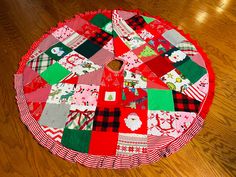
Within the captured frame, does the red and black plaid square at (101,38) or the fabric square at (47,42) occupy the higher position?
the red and black plaid square at (101,38)

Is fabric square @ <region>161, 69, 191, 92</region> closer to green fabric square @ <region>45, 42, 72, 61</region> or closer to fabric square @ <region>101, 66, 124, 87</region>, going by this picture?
fabric square @ <region>101, 66, 124, 87</region>

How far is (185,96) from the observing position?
1.29 metres

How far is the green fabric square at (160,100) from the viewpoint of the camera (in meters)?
1.26

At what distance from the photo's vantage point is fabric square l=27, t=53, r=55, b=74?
1.43 metres

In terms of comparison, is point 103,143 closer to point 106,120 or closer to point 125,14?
point 106,120

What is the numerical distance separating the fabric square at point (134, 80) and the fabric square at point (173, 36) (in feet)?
1.12

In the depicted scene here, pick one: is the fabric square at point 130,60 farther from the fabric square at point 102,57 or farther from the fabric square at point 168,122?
Answer: the fabric square at point 168,122

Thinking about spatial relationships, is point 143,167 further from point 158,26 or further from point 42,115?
point 158,26

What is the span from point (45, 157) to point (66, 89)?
0.37 meters

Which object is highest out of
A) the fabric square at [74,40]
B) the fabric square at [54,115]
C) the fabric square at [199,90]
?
the fabric square at [199,90]

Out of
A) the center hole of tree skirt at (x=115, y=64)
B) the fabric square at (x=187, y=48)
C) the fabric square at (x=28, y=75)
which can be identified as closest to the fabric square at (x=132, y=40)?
the center hole of tree skirt at (x=115, y=64)

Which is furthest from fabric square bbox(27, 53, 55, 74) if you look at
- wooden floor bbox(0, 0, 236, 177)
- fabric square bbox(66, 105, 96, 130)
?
fabric square bbox(66, 105, 96, 130)

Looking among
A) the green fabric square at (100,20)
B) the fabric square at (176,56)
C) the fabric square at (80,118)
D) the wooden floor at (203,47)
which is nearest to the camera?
the wooden floor at (203,47)

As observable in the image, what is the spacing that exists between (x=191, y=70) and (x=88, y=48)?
2.02 feet
